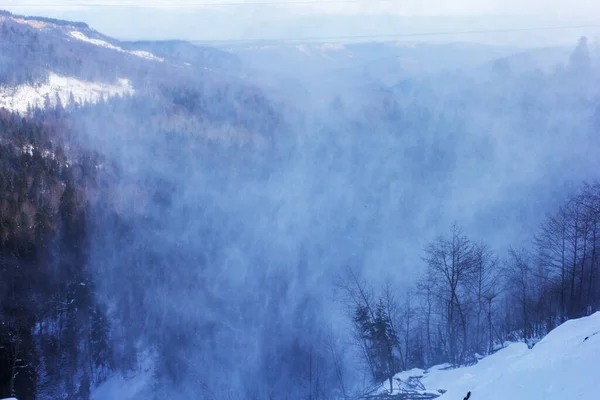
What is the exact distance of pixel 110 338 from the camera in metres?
23.0

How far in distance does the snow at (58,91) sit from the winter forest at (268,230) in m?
0.32

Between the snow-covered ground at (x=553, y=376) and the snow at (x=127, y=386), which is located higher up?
the snow-covered ground at (x=553, y=376)

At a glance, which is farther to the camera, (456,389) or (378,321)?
(378,321)

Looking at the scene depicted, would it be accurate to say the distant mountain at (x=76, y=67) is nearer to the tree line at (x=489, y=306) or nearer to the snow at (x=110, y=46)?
the snow at (x=110, y=46)

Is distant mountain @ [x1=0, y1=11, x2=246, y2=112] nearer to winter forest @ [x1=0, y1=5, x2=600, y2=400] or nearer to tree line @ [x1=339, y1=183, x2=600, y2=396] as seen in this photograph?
winter forest @ [x1=0, y1=5, x2=600, y2=400]

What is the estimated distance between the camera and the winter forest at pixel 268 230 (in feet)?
56.0

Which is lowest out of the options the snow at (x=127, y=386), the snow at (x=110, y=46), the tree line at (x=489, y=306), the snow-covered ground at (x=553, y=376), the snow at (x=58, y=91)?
the snow at (x=127, y=386)

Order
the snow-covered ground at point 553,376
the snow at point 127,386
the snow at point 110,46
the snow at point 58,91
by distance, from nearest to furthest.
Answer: the snow-covered ground at point 553,376, the snow at point 127,386, the snow at point 58,91, the snow at point 110,46

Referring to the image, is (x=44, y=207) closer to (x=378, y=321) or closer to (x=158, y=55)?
(x=378, y=321)

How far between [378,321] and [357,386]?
21.5 feet

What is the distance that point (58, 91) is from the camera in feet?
137

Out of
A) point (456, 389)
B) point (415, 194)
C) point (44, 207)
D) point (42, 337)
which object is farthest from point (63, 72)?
point (456, 389)

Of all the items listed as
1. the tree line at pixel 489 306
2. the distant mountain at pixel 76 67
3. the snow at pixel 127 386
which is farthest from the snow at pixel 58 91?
the tree line at pixel 489 306

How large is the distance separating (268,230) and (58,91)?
25284 mm
